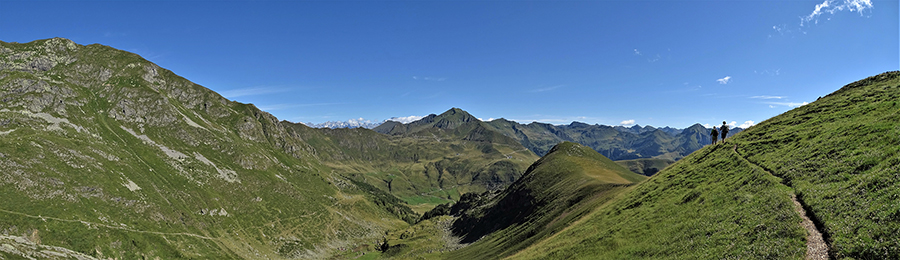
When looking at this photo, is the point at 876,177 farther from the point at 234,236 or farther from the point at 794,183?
the point at 234,236

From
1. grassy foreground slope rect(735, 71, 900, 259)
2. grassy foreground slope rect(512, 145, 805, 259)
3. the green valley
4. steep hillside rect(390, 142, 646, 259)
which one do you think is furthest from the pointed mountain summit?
grassy foreground slope rect(735, 71, 900, 259)

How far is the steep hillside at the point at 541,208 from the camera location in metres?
98.8

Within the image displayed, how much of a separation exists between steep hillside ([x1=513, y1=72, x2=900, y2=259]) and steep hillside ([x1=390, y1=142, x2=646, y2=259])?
28.1m

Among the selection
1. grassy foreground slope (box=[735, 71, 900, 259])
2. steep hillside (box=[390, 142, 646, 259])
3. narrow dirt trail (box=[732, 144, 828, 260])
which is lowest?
steep hillside (box=[390, 142, 646, 259])

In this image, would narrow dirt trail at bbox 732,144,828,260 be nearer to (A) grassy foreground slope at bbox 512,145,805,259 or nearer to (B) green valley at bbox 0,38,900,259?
(B) green valley at bbox 0,38,900,259

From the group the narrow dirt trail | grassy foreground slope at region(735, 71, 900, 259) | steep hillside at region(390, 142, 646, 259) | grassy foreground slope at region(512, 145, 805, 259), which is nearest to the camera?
grassy foreground slope at region(735, 71, 900, 259)

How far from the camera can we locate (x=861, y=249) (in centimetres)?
2181

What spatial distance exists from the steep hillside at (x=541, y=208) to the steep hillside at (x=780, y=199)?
28137 mm

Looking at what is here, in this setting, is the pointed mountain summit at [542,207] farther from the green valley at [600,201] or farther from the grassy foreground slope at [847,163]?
the grassy foreground slope at [847,163]

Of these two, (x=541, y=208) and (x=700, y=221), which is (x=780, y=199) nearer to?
(x=700, y=221)

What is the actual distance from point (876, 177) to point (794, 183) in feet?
32.4

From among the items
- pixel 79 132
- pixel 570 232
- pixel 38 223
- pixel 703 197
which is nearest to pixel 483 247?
pixel 570 232

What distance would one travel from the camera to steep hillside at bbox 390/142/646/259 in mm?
98806

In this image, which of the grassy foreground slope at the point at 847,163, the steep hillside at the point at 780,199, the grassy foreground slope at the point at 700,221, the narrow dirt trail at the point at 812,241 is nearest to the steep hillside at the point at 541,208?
the grassy foreground slope at the point at 700,221
